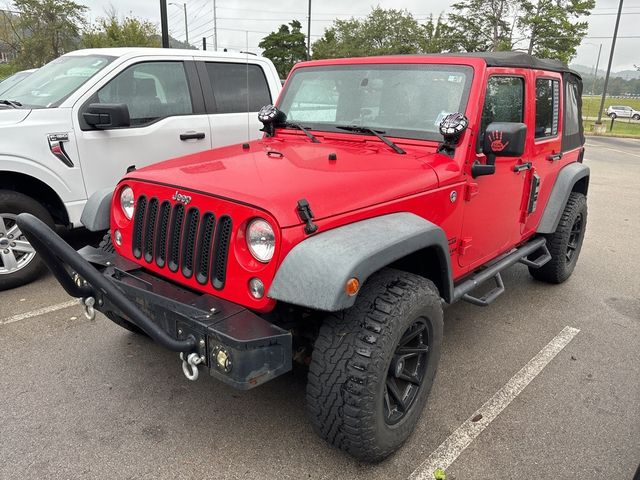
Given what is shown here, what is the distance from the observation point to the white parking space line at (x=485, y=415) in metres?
2.54

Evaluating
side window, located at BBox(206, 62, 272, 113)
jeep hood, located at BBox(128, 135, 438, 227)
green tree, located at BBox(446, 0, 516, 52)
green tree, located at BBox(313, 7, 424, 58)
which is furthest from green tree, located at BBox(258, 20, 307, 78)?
jeep hood, located at BBox(128, 135, 438, 227)

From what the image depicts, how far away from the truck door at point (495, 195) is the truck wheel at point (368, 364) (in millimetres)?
872

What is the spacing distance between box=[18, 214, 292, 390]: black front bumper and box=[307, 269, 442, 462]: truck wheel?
20cm

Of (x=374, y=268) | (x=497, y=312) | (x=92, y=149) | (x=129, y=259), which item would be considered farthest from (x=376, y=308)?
Answer: (x=92, y=149)

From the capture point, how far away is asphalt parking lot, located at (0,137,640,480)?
8.23 ft

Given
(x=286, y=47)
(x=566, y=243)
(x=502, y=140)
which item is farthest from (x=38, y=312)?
(x=286, y=47)

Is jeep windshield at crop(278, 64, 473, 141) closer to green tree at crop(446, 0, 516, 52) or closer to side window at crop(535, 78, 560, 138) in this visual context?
side window at crop(535, 78, 560, 138)

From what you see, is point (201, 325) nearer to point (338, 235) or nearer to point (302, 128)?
point (338, 235)

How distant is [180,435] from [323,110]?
90.1 inches

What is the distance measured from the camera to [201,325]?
214 cm

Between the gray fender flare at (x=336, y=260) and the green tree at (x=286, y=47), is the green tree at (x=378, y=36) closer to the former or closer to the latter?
the green tree at (x=286, y=47)

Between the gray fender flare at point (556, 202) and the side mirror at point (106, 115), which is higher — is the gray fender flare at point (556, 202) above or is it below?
below

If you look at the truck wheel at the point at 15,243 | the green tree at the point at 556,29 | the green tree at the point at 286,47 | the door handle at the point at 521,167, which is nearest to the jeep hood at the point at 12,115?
the truck wheel at the point at 15,243

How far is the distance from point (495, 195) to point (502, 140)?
1.92 ft
